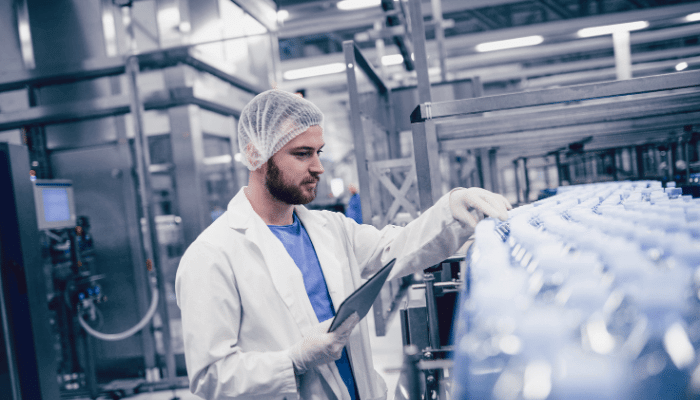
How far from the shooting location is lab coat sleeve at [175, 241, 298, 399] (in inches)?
50.2

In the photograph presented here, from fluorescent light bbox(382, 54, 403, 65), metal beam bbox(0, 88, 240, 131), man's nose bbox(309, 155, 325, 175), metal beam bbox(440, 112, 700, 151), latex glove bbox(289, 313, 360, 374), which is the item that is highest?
fluorescent light bbox(382, 54, 403, 65)

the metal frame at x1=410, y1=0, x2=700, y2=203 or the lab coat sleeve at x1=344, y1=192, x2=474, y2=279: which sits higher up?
the metal frame at x1=410, y1=0, x2=700, y2=203

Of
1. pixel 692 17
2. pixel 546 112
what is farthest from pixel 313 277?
pixel 692 17

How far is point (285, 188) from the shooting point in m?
1.55

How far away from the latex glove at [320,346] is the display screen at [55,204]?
3595 mm

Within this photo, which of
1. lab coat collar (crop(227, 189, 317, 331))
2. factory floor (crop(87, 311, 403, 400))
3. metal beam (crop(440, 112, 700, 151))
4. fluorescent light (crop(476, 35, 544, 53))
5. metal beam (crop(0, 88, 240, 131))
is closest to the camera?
lab coat collar (crop(227, 189, 317, 331))

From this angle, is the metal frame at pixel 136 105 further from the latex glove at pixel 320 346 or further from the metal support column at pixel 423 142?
the latex glove at pixel 320 346

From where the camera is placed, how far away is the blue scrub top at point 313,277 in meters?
1.55

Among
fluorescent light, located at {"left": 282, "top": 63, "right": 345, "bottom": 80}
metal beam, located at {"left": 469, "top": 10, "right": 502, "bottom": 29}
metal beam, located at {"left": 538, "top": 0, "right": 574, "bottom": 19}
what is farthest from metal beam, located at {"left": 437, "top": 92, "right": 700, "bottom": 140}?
metal beam, located at {"left": 538, "top": 0, "right": 574, "bottom": 19}

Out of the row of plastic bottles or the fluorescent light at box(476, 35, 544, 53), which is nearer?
the row of plastic bottles

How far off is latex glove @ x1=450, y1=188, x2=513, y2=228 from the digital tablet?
1.19 ft

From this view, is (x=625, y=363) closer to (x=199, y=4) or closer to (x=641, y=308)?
(x=641, y=308)

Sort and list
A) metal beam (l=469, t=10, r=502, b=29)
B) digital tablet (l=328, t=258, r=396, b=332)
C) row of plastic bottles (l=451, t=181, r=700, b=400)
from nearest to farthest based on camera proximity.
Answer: row of plastic bottles (l=451, t=181, r=700, b=400), digital tablet (l=328, t=258, r=396, b=332), metal beam (l=469, t=10, r=502, b=29)

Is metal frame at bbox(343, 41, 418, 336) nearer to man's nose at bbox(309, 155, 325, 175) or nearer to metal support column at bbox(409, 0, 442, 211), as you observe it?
metal support column at bbox(409, 0, 442, 211)
